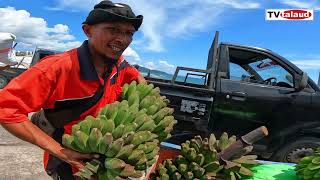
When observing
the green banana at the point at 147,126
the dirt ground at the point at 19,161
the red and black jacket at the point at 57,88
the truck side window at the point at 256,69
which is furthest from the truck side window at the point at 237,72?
the green banana at the point at 147,126

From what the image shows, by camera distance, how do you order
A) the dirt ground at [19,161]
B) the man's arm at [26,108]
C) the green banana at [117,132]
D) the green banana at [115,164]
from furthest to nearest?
the dirt ground at [19,161]
the man's arm at [26,108]
the green banana at [117,132]
the green banana at [115,164]

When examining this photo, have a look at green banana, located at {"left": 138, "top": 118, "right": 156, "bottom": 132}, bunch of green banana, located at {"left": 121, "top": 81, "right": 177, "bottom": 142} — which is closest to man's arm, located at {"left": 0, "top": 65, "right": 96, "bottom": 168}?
green banana, located at {"left": 138, "top": 118, "right": 156, "bottom": 132}

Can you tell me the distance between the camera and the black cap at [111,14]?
2340 mm

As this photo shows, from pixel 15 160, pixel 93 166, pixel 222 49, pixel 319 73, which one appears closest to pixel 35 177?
pixel 15 160

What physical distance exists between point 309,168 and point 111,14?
141cm

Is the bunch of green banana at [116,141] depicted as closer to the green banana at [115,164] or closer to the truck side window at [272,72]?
the green banana at [115,164]

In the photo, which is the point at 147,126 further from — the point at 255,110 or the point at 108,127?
the point at 255,110

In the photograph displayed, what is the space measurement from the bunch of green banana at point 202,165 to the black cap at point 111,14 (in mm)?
789

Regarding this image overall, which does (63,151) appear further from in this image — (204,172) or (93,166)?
(204,172)

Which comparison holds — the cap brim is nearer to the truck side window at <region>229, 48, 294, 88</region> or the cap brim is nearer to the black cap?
the black cap

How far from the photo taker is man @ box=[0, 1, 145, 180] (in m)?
2.14

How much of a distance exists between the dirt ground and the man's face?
4446 millimetres

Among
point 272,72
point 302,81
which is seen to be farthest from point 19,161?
point 302,81

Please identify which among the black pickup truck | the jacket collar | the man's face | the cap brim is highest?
the cap brim
